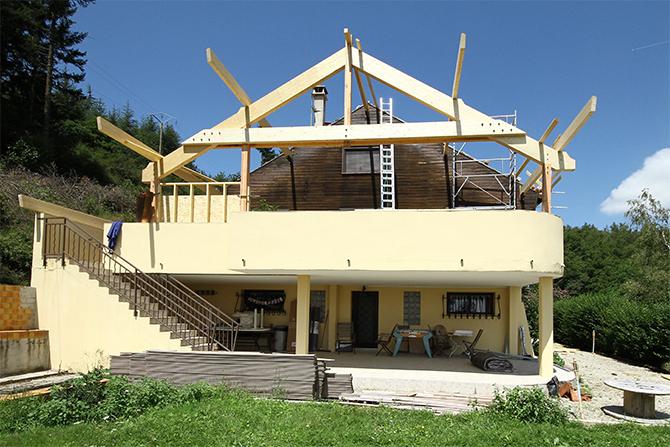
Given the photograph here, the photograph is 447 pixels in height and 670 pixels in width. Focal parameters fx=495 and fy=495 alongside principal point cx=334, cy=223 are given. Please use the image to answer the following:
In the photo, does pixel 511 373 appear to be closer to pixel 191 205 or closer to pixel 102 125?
pixel 191 205

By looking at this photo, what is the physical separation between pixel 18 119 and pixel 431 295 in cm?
2431

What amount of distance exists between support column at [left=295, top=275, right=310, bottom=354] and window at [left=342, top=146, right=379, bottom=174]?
6.88 metres

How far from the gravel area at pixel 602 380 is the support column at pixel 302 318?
18.8 feet

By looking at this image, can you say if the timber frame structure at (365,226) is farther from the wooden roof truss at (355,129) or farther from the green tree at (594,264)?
the green tree at (594,264)

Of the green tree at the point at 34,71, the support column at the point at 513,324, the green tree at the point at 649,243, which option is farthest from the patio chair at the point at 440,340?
the green tree at the point at 34,71

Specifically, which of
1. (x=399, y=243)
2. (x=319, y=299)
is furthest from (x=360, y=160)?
(x=399, y=243)

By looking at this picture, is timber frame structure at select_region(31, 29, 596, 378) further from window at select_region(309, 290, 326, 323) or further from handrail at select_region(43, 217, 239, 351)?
handrail at select_region(43, 217, 239, 351)

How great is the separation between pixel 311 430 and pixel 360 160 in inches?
476

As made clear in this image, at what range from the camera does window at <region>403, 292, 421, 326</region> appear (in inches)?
619

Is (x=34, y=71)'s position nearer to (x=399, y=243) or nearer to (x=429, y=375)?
(x=399, y=243)

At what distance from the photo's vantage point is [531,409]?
26.3 feet

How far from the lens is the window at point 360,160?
17.8m

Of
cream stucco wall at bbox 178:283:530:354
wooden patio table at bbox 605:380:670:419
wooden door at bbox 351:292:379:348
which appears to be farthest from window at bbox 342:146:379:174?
wooden patio table at bbox 605:380:670:419

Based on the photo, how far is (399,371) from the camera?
11711 millimetres
